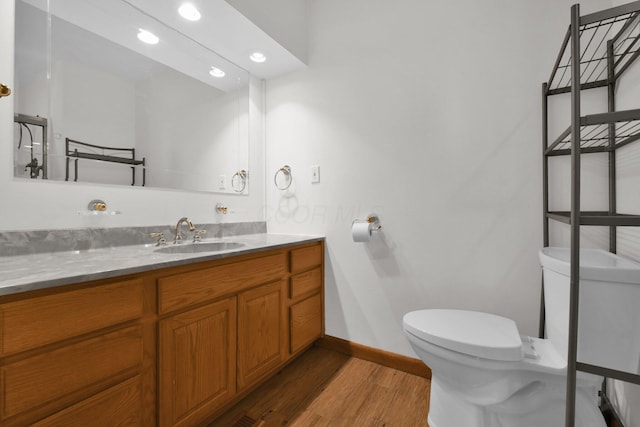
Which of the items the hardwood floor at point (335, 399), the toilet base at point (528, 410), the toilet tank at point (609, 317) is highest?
the toilet tank at point (609, 317)

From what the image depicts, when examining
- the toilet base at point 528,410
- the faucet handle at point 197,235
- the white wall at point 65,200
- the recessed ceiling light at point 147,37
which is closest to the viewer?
the toilet base at point 528,410

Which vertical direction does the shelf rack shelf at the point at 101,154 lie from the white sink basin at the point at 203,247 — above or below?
above

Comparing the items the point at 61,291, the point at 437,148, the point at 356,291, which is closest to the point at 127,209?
the point at 61,291

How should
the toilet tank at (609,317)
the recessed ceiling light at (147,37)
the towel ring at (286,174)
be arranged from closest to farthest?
1. the toilet tank at (609,317)
2. the recessed ceiling light at (147,37)
3. the towel ring at (286,174)

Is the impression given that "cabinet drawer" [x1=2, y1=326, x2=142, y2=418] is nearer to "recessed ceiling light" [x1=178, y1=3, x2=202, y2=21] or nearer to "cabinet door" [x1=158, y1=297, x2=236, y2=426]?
"cabinet door" [x1=158, y1=297, x2=236, y2=426]

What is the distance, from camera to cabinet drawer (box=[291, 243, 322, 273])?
1.69 meters

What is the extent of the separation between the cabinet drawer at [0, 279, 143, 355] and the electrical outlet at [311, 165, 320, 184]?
127 cm

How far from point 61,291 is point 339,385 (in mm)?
1338

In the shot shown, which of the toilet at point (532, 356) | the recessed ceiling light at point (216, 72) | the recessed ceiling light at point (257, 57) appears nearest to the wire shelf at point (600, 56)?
the toilet at point (532, 356)

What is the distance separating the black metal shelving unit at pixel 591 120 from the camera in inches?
30.7

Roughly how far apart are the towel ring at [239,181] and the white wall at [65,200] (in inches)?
4.2

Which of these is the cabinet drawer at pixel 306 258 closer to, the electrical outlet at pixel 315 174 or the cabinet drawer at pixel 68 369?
the electrical outlet at pixel 315 174

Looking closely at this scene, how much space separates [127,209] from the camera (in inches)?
56.2

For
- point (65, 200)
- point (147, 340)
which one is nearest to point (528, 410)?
point (147, 340)
